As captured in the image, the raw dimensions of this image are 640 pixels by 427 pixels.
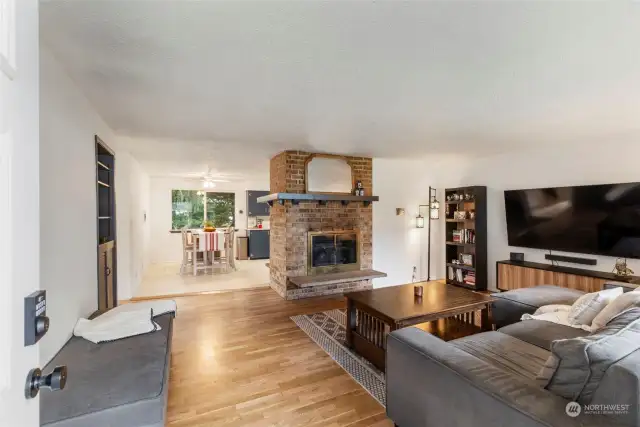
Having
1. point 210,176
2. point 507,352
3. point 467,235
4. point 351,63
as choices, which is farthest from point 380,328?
point 210,176

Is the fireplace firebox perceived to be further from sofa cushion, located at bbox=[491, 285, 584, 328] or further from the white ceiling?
sofa cushion, located at bbox=[491, 285, 584, 328]

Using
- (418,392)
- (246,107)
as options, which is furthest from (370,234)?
(418,392)

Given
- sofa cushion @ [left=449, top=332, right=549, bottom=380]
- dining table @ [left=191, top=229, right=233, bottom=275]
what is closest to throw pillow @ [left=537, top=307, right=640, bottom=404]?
sofa cushion @ [left=449, top=332, right=549, bottom=380]

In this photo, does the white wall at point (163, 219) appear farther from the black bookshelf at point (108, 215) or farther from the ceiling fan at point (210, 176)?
the black bookshelf at point (108, 215)

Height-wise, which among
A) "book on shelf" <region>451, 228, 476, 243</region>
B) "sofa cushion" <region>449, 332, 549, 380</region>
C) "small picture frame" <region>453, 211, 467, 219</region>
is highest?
"small picture frame" <region>453, 211, 467, 219</region>

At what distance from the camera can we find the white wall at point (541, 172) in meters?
3.71

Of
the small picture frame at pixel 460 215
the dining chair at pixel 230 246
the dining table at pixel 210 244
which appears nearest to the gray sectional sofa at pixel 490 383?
the small picture frame at pixel 460 215

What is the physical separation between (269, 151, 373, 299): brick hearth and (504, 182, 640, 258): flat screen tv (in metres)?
2.26

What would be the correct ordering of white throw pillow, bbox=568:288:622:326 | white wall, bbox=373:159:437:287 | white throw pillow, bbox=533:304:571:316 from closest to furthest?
white throw pillow, bbox=568:288:622:326, white throw pillow, bbox=533:304:571:316, white wall, bbox=373:159:437:287

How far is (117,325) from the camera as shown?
2143mm

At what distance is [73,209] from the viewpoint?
212 cm

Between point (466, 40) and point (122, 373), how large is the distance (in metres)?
2.55

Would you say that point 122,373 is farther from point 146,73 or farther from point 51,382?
point 146,73

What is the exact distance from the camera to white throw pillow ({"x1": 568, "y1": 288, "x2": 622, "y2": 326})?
2221 mm
